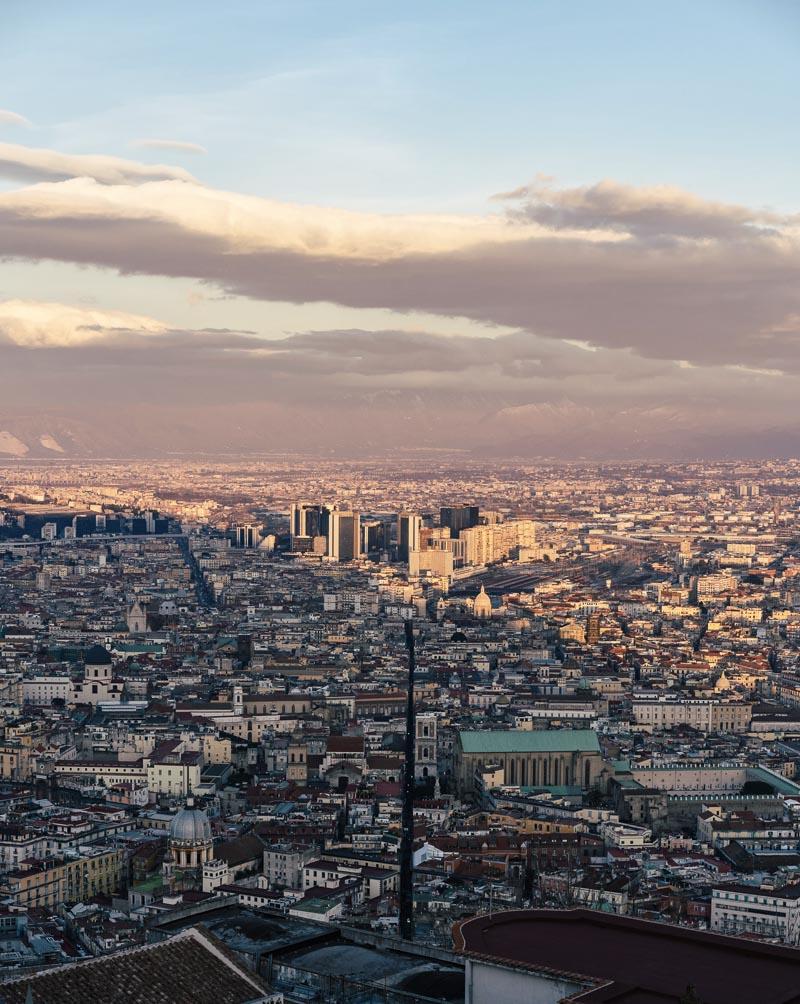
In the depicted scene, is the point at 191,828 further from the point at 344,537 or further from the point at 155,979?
the point at 344,537

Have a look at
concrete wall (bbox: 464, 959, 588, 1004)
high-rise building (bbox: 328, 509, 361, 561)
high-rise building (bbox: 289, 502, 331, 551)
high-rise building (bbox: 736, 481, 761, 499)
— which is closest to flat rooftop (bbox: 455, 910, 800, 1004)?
concrete wall (bbox: 464, 959, 588, 1004)

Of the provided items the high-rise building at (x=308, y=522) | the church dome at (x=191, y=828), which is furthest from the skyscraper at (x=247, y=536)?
the church dome at (x=191, y=828)

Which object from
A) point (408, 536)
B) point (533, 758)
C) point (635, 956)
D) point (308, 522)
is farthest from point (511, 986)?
point (308, 522)

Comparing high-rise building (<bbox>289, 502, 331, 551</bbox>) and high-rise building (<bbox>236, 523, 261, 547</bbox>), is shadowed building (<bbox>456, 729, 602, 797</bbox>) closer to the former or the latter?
high-rise building (<bbox>236, 523, 261, 547</bbox>)

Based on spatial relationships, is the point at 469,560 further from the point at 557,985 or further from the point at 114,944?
the point at 557,985

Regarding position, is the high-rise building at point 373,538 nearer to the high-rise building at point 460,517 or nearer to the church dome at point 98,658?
the high-rise building at point 460,517
